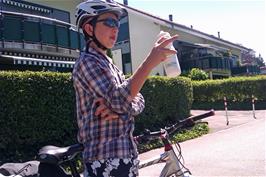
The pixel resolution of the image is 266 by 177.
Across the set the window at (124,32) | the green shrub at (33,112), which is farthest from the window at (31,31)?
the window at (124,32)

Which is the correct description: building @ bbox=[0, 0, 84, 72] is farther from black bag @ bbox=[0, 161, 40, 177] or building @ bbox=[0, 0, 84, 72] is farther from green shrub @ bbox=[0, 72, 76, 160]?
black bag @ bbox=[0, 161, 40, 177]

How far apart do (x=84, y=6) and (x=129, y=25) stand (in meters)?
31.8

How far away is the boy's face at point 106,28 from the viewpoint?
2.37 metres

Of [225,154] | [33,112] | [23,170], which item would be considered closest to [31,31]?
[33,112]

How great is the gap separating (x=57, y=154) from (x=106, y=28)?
0.71m

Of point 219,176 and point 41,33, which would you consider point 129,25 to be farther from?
point 219,176

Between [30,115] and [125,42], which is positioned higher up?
[125,42]

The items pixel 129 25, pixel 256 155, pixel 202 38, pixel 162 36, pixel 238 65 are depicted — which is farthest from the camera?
pixel 238 65

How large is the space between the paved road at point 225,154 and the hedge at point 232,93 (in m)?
12.2

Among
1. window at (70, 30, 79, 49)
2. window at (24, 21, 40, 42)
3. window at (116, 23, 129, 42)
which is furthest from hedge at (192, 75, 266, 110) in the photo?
window at (24, 21, 40, 42)

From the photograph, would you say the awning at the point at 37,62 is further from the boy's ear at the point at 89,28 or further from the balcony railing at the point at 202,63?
the balcony railing at the point at 202,63

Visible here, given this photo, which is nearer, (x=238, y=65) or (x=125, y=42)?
(x=125, y=42)

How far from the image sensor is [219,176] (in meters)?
7.64

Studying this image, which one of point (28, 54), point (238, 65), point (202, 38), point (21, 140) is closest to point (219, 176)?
point (21, 140)
